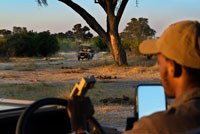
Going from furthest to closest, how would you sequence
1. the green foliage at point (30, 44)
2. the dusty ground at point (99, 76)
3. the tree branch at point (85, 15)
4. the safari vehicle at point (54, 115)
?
the green foliage at point (30, 44)
the tree branch at point (85, 15)
the dusty ground at point (99, 76)
the safari vehicle at point (54, 115)

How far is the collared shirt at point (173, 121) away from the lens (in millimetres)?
1107

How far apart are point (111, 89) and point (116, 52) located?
7.42 metres

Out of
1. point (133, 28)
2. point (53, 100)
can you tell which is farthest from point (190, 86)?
point (133, 28)

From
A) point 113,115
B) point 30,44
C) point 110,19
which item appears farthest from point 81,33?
point 113,115

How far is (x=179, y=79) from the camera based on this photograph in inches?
51.4

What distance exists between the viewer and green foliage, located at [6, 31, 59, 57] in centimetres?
3752

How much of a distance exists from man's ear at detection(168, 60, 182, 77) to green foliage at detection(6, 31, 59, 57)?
1467 inches

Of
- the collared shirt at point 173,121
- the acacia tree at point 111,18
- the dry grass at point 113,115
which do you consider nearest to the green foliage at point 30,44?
the acacia tree at point 111,18

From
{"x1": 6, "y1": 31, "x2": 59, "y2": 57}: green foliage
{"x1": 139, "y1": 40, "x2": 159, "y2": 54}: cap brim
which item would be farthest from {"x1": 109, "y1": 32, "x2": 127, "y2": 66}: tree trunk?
{"x1": 6, "y1": 31, "x2": 59, "y2": 57}: green foliage

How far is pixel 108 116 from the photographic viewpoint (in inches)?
253

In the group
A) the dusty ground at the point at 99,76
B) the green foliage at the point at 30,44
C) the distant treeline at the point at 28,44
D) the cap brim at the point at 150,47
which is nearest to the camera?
the cap brim at the point at 150,47

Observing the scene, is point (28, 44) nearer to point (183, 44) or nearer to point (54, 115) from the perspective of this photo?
point (54, 115)

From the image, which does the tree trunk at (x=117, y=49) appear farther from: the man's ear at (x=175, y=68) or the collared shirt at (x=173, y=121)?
the collared shirt at (x=173, y=121)

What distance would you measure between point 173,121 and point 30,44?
37966 mm
